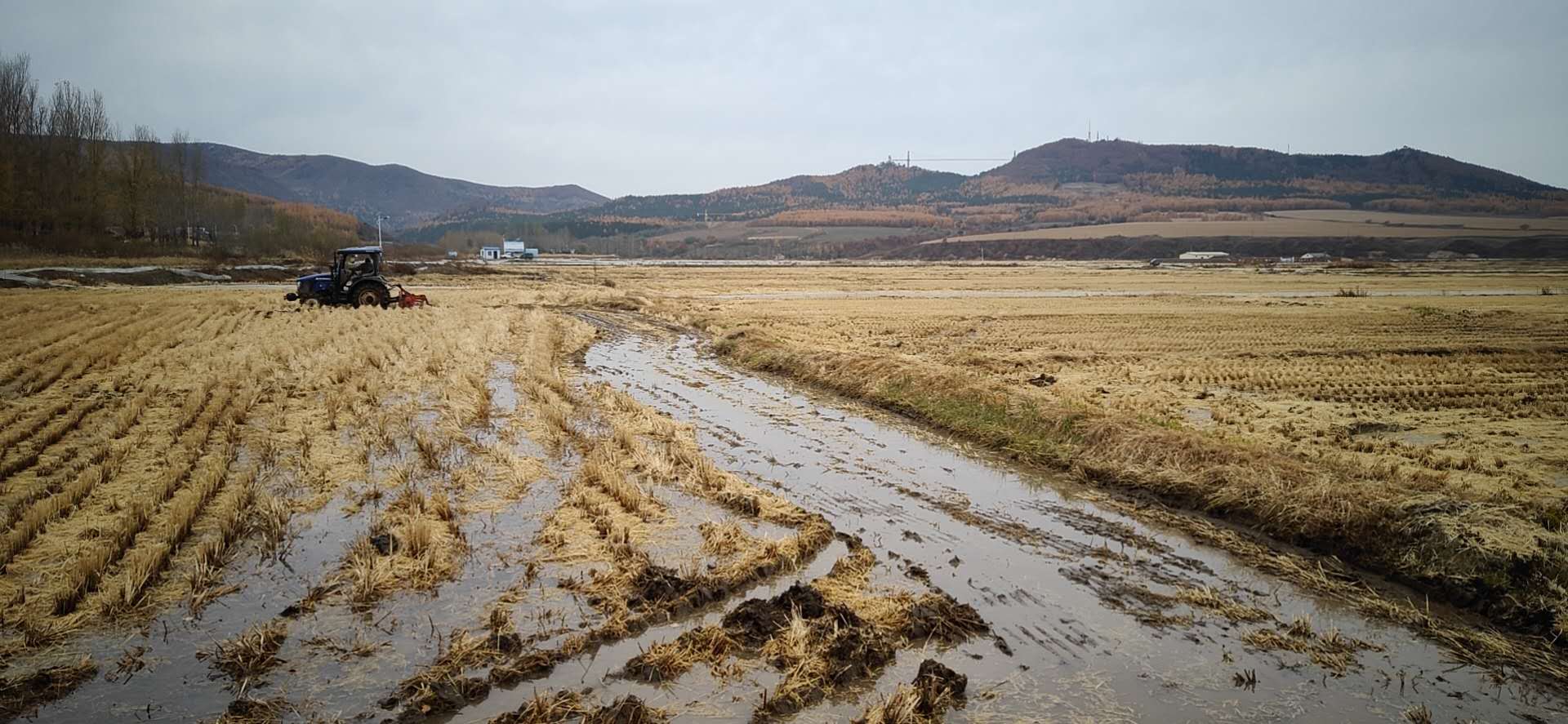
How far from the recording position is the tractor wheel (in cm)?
2867

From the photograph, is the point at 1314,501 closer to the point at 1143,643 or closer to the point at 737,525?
the point at 1143,643

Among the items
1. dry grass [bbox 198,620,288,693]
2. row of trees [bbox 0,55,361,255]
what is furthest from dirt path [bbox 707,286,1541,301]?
row of trees [bbox 0,55,361,255]

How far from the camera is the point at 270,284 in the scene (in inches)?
1884

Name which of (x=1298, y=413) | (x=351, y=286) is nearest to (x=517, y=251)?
(x=351, y=286)

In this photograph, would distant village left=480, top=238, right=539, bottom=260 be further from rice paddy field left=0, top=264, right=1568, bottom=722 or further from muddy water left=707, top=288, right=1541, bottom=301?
rice paddy field left=0, top=264, right=1568, bottom=722

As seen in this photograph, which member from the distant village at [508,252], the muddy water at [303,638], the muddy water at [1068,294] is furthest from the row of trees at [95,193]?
the muddy water at [303,638]

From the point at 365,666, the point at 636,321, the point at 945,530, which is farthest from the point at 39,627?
the point at 636,321

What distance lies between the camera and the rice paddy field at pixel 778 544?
4.71 m

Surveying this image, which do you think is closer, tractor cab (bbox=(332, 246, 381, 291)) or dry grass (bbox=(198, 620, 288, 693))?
dry grass (bbox=(198, 620, 288, 693))

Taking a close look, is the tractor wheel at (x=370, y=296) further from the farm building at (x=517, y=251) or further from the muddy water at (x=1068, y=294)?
the farm building at (x=517, y=251)

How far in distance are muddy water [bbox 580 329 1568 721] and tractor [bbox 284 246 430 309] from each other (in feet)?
75.4

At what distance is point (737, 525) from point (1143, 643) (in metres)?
3.46

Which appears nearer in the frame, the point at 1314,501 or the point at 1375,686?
the point at 1375,686

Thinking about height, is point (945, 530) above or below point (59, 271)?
below
